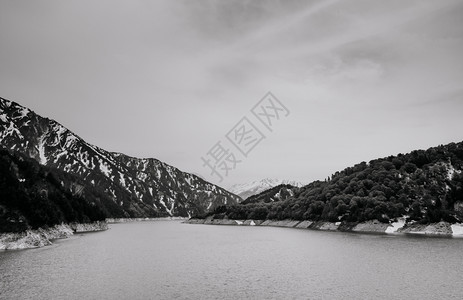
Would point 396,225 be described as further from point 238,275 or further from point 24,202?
point 24,202

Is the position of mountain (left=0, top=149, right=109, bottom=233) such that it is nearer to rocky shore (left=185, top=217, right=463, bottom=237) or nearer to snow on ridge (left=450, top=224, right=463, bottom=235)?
rocky shore (left=185, top=217, right=463, bottom=237)

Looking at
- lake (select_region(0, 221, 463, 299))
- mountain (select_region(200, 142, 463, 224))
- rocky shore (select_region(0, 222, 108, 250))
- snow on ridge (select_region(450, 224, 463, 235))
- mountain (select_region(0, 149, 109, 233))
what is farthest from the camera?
mountain (select_region(200, 142, 463, 224))

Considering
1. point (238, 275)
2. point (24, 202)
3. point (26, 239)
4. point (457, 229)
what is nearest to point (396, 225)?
point (457, 229)

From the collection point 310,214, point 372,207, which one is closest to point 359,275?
point 372,207

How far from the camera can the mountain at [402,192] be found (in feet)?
395

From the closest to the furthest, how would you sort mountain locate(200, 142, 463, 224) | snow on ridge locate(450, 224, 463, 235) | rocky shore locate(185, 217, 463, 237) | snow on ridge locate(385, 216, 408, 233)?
snow on ridge locate(450, 224, 463, 235) < rocky shore locate(185, 217, 463, 237) < mountain locate(200, 142, 463, 224) < snow on ridge locate(385, 216, 408, 233)

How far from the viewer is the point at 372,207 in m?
133

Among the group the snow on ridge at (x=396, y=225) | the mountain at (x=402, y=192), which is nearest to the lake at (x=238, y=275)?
the snow on ridge at (x=396, y=225)

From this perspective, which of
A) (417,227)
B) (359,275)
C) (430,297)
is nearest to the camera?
(430,297)

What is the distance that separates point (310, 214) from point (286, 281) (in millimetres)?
129958

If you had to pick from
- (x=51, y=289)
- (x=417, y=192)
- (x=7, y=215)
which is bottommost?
(x=51, y=289)

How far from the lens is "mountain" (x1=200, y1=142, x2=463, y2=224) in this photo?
121 meters

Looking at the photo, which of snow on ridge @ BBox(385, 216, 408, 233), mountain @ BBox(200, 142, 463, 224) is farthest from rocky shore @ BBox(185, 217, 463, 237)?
mountain @ BBox(200, 142, 463, 224)

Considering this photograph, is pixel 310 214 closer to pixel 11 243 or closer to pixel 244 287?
pixel 11 243
